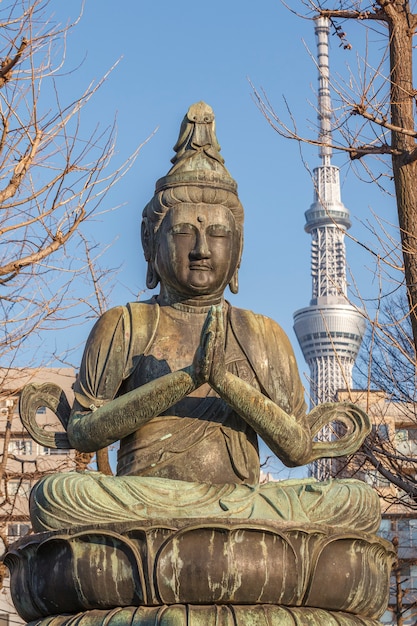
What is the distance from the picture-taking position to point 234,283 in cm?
779

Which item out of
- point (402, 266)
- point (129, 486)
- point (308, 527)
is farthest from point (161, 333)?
point (402, 266)

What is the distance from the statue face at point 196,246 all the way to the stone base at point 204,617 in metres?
2.09

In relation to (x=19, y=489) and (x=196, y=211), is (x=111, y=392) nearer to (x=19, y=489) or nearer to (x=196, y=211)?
(x=196, y=211)

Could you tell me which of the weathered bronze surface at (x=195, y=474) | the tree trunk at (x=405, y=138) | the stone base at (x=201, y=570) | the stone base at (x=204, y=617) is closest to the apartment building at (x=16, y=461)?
the weathered bronze surface at (x=195, y=474)

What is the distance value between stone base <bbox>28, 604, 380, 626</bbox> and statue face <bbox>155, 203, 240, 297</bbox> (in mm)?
2091

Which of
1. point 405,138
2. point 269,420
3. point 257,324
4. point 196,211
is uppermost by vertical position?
point 405,138

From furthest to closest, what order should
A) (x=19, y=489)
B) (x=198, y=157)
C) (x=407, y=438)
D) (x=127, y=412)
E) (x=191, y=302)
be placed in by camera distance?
(x=19, y=489) → (x=407, y=438) → (x=198, y=157) → (x=191, y=302) → (x=127, y=412)

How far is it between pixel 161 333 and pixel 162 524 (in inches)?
64.7

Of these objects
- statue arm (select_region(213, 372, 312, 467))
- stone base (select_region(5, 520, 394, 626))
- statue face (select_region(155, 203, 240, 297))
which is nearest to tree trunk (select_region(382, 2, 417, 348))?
statue face (select_region(155, 203, 240, 297))

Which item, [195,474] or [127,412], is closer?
[127,412]

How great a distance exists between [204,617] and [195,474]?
44.6 inches

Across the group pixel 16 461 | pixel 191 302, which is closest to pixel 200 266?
pixel 191 302

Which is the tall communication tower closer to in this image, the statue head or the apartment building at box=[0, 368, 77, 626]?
the apartment building at box=[0, 368, 77, 626]

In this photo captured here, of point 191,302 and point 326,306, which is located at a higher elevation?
point 326,306
